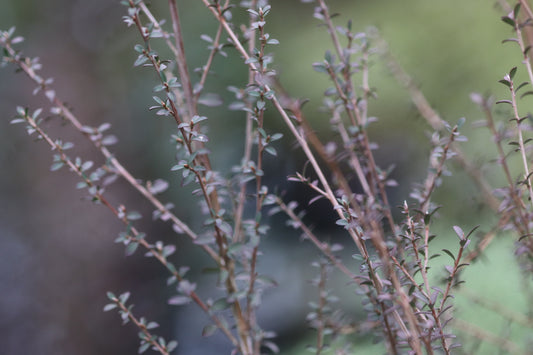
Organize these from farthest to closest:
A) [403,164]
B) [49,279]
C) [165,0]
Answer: [403,164]
[165,0]
[49,279]

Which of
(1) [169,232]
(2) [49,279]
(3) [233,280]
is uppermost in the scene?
(1) [169,232]

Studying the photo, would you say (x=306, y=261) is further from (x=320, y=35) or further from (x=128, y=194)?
(x=320, y=35)

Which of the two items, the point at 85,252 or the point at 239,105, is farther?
the point at 85,252

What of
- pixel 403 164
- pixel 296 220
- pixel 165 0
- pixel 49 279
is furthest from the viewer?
pixel 403 164

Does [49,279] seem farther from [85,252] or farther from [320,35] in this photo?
[320,35]

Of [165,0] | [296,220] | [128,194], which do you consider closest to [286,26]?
[165,0]

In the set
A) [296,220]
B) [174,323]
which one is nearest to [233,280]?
[296,220]

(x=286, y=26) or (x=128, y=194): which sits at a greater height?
(x=286, y=26)
